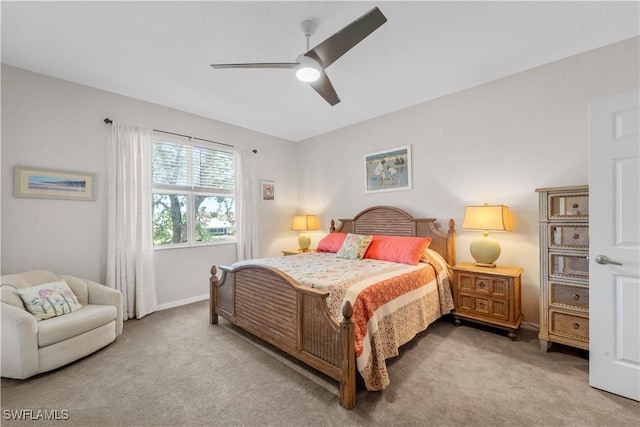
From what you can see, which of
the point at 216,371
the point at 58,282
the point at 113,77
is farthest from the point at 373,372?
the point at 113,77

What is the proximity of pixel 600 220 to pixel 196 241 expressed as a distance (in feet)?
14.5

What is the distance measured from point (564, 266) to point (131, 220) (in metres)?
4.63

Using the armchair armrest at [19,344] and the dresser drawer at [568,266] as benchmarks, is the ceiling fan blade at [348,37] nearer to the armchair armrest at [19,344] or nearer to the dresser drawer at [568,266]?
the dresser drawer at [568,266]

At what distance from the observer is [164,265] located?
377cm

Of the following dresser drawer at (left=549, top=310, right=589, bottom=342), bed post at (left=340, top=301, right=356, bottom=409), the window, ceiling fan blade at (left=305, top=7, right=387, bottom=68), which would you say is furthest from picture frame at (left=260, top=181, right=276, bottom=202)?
dresser drawer at (left=549, top=310, right=589, bottom=342)

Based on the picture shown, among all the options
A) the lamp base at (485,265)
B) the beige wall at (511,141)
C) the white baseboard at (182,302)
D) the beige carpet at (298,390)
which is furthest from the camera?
the white baseboard at (182,302)

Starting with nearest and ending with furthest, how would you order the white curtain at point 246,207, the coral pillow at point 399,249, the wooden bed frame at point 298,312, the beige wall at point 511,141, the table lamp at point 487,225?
1. the wooden bed frame at point 298,312
2. the beige wall at point 511,141
3. the table lamp at point 487,225
4. the coral pillow at point 399,249
5. the white curtain at point 246,207

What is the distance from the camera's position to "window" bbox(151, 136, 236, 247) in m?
3.79

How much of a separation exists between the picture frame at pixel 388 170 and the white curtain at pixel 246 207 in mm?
1925

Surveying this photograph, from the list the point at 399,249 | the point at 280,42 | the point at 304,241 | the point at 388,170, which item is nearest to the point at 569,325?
the point at 399,249

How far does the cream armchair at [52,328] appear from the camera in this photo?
206cm

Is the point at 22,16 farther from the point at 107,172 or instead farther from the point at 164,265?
the point at 164,265

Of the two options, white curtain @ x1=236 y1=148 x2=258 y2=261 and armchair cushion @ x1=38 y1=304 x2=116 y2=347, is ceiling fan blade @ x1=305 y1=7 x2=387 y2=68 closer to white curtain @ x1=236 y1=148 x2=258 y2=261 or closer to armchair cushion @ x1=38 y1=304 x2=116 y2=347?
white curtain @ x1=236 y1=148 x2=258 y2=261

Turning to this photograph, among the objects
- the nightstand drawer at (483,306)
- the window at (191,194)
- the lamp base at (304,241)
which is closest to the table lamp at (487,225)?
the nightstand drawer at (483,306)
